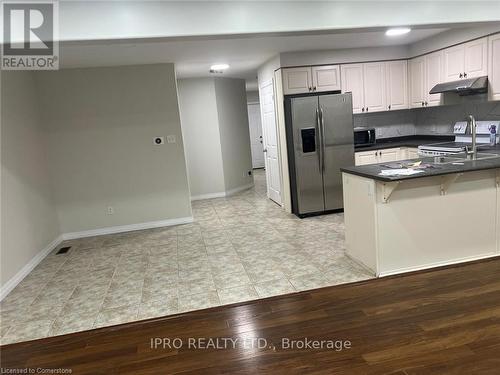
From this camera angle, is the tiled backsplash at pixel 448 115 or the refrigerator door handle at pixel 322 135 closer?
the tiled backsplash at pixel 448 115

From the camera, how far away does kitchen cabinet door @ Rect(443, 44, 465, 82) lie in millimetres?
4551

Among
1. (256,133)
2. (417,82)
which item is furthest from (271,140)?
(256,133)

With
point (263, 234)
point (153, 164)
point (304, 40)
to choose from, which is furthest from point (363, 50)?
Result: point (153, 164)

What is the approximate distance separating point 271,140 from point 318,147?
1.11m

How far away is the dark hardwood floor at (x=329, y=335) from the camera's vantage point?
6.99 feet

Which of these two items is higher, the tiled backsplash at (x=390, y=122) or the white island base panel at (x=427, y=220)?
the tiled backsplash at (x=390, y=122)

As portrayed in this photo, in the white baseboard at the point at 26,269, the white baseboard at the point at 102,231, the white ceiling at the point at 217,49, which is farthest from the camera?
the white baseboard at the point at 102,231

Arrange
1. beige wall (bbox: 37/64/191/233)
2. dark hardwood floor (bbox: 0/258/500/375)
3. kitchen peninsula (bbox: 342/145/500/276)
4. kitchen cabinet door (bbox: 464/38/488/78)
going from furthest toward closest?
beige wall (bbox: 37/64/191/233)
kitchen cabinet door (bbox: 464/38/488/78)
kitchen peninsula (bbox: 342/145/500/276)
dark hardwood floor (bbox: 0/258/500/375)

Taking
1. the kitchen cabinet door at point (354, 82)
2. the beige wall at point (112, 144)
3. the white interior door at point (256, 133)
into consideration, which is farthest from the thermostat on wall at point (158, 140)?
the white interior door at point (256, 133)

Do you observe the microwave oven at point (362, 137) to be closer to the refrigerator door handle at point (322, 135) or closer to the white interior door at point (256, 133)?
the refrigerator door handle at point (322, 135)

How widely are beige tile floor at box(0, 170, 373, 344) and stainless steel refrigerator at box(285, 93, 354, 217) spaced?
0.94 feet

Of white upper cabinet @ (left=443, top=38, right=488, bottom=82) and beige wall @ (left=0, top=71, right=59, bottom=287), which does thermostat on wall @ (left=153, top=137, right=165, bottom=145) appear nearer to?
beige wall @ (left=0, top=71, right=59, bottom=287)

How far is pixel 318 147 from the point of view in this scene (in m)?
5.23

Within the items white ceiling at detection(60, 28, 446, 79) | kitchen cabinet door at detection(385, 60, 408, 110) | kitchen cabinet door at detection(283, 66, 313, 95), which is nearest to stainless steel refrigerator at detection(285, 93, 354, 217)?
kitchen cabinet door at detection(283, 66, 313, 95)
